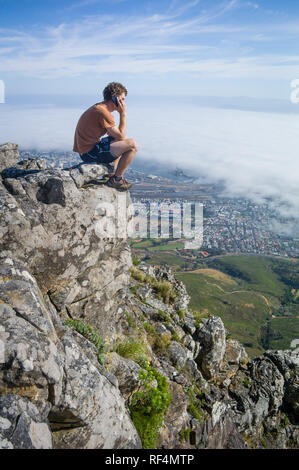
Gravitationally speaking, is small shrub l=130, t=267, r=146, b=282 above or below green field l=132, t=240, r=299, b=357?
above

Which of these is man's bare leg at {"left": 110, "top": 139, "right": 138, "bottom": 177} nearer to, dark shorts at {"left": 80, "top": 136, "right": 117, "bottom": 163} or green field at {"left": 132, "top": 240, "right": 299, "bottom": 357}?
dark shorts at {"left": 80, "top": 136, "right": 117, "bottom": 163}

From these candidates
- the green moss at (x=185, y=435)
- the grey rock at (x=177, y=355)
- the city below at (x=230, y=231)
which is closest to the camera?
the green moss at (x=185, y=435)

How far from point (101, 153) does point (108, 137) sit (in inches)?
29.5

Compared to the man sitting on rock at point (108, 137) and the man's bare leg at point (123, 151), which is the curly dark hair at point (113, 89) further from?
the man's bare leg at point (123, 151)

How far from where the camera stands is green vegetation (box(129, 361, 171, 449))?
7.26 m

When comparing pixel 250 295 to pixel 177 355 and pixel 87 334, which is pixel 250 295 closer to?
pixel 177 355

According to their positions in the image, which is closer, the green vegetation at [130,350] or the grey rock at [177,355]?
the green vegetation at [130,350]

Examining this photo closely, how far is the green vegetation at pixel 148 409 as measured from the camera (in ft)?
23.8

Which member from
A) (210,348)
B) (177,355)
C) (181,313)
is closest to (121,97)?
(177,355)

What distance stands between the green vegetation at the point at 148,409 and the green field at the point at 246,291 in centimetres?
4944

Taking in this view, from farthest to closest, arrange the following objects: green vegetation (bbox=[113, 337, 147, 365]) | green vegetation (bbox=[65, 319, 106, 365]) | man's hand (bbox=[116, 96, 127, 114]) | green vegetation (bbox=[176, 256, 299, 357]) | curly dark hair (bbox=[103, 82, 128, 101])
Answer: green vegetation (bbox=[176, 256, 299, 357]) → man's hand (bbox=[116, 96, 127, 114]) → curly dark hair (bbox=[103, 82, 128, 101]) → green vegetation (bbox=[113, 337, 147, 365]) → green vegetation (bbox=[65, 319, 106, 365])

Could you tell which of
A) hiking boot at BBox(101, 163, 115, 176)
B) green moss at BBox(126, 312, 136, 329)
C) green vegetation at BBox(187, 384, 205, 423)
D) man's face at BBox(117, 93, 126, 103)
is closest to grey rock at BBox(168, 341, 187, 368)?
green vegetation at BBox(187, 384, 205, 423)

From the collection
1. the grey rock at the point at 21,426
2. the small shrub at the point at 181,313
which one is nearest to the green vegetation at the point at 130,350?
the grey rock at the point at 21,426

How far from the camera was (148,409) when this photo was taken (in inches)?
302
